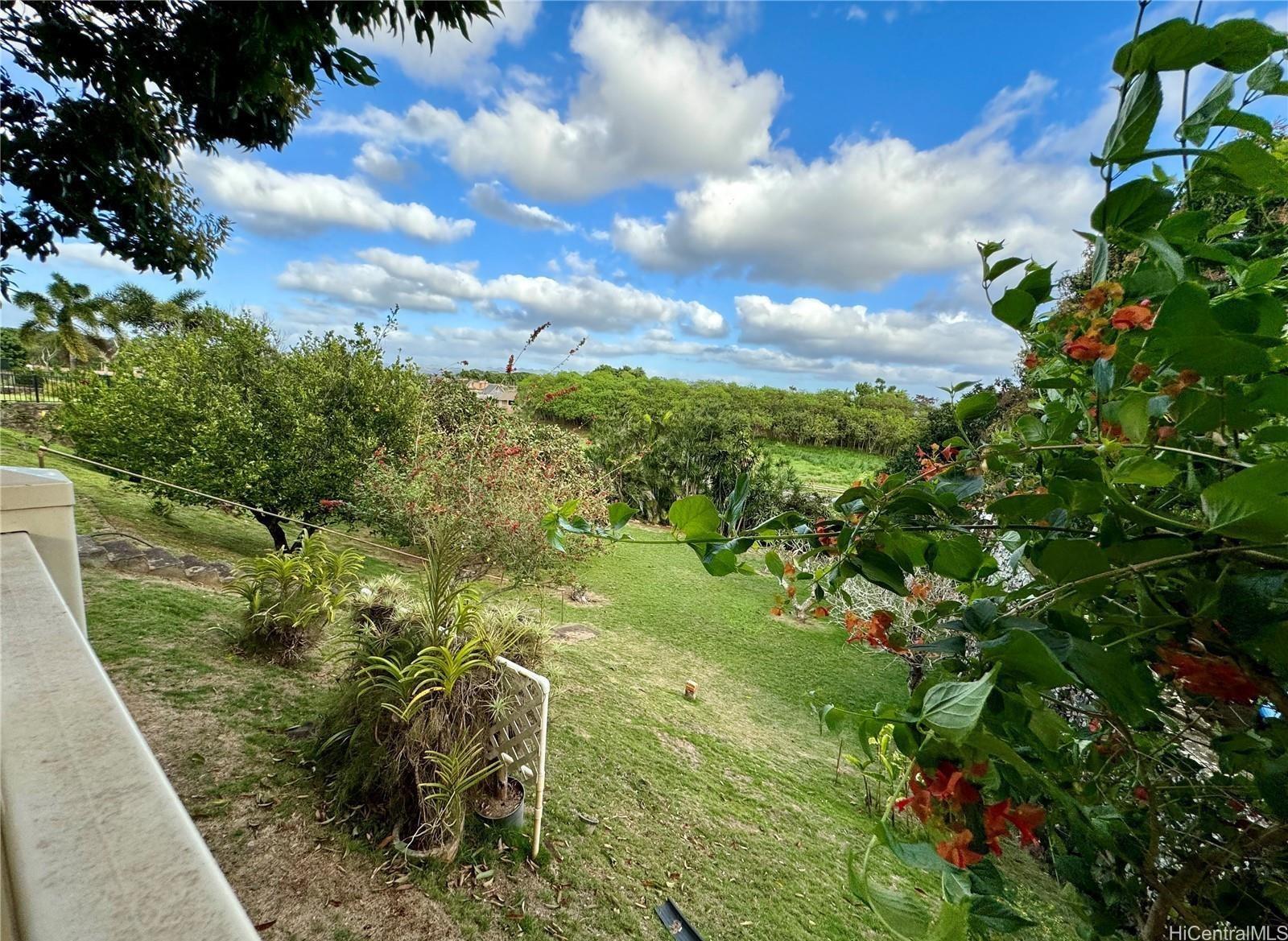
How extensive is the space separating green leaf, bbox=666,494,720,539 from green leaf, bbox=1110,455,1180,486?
0.89 ft

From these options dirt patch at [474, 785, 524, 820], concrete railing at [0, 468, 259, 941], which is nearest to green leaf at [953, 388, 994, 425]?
concrete railing at [0, 468, 259, 941]

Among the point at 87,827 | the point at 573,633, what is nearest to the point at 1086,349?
the point at 87,827

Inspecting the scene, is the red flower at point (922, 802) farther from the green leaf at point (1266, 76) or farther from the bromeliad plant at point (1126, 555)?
the green leaf at point (1266, 76)

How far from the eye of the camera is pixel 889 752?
10.1 feet

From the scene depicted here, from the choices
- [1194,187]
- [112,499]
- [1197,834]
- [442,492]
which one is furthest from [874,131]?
[112,499]

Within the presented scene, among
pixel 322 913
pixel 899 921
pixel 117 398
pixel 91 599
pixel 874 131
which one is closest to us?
pixel 899 921

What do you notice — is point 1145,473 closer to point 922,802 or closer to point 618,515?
point 922,802

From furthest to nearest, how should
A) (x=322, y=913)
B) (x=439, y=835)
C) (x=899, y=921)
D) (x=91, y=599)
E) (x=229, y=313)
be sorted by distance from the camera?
(x=229, y=313), (x=91, y=599), (x=439, y=835), (x=322, y=913), (x=899, y=921)

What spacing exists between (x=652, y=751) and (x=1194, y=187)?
3247 mm

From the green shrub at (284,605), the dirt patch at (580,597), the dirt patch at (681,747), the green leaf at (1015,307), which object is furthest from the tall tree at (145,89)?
the dirt patch at (580,597)

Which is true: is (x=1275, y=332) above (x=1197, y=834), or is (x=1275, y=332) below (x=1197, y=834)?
above

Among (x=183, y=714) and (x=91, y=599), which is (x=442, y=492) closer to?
(x=91, y=599)

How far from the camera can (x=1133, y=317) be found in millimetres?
416

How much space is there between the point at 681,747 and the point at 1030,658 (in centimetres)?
341
